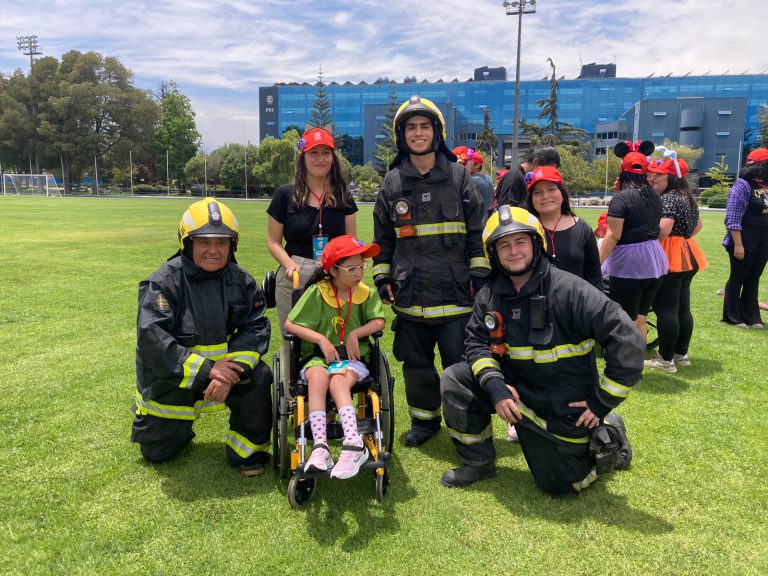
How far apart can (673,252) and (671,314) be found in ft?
2.10

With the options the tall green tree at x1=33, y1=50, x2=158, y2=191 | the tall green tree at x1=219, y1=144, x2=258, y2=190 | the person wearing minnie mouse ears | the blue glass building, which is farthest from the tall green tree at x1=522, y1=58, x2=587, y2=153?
the person wearing minnie mouse ears

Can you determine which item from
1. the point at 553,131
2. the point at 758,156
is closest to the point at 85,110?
the point at 553,131

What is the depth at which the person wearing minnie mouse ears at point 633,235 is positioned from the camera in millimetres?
5035

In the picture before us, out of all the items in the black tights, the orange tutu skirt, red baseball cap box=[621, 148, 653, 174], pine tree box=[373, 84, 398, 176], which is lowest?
the black tights

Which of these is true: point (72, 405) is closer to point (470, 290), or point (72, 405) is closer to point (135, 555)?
point (135, 555)

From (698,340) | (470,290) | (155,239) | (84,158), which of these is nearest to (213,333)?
(470,290)

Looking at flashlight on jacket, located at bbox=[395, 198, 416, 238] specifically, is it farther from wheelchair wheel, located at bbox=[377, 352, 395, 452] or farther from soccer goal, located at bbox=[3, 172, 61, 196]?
soccer goal, located at bbox=[3, 172, 61, 196]

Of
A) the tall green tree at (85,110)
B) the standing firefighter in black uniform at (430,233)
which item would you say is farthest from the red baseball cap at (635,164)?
the tall green tree at (85,110)

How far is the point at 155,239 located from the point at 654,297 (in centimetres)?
1540

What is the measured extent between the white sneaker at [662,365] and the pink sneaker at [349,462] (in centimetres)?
396

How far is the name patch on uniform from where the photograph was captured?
139 inches

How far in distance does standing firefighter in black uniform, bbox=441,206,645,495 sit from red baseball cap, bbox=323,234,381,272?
0.80m

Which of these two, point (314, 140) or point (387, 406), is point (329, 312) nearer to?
point (387, 406)

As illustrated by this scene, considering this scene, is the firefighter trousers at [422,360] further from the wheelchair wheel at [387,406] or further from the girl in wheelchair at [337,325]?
the wheelchair wheel at [387,406]
